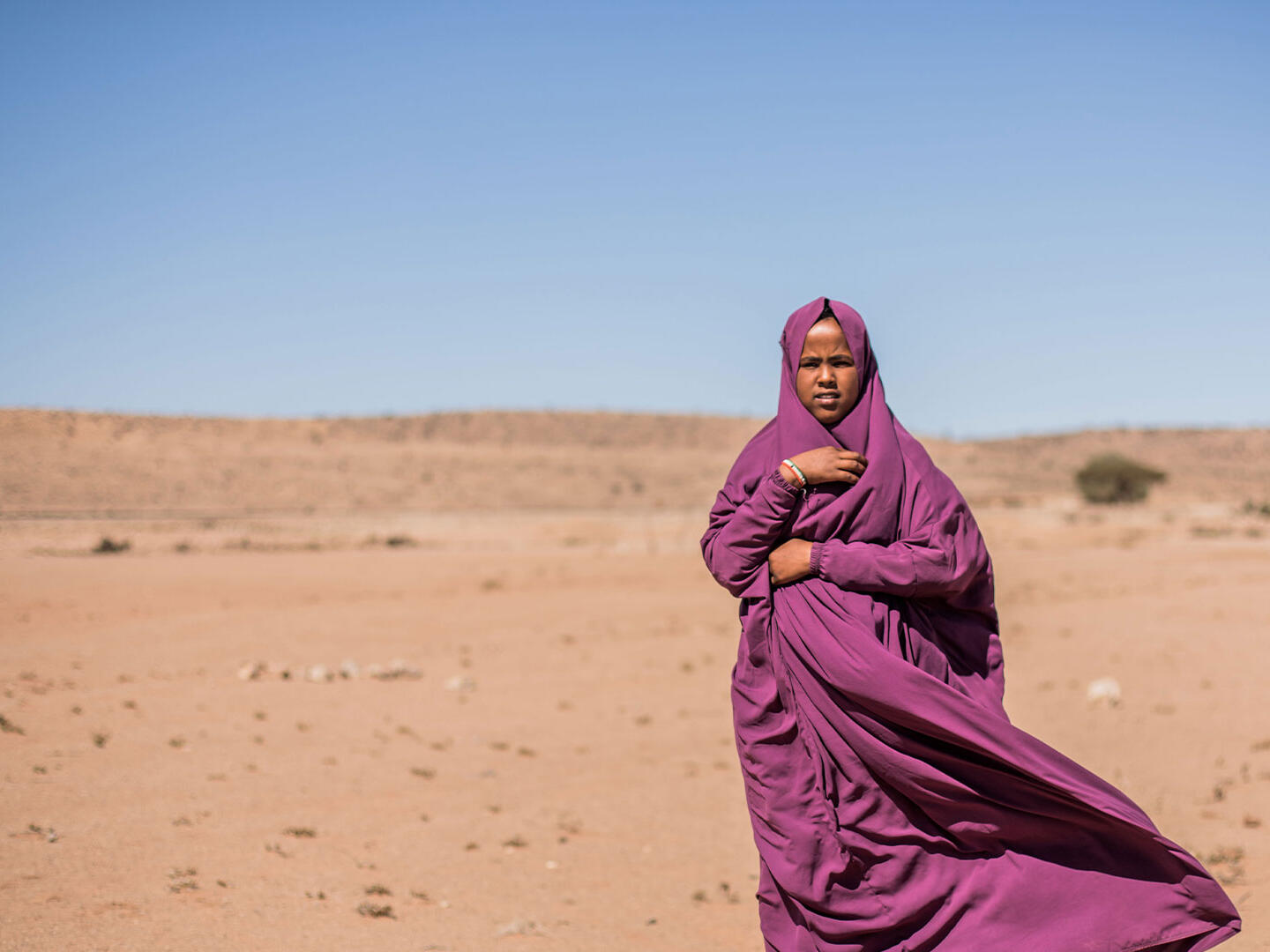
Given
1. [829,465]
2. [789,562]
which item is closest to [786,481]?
[829,465]

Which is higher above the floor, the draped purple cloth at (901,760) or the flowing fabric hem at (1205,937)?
the draped purple cloth at (901,760)

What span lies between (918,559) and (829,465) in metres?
0.40

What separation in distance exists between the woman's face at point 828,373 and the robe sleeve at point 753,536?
0.28 metres

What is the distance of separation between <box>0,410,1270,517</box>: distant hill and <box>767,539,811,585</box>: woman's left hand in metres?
31.0

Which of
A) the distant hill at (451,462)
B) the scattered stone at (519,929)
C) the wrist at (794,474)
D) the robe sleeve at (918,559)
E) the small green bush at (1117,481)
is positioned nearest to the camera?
the robe sleeve at (918,559)

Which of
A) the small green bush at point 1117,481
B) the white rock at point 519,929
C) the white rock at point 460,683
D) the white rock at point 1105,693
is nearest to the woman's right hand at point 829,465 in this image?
the white rock at point 519,929

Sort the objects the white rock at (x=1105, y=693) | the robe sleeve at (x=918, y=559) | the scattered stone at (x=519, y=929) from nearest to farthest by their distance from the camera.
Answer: the robe sleeve at (x=918, y=559), the scattered stone at (x=519, y=929), the white rock at (x=1105, y=693)

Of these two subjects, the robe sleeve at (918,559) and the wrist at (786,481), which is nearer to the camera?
the robe sleeve at (918,559)

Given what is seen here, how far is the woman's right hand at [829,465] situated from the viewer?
3338 mm

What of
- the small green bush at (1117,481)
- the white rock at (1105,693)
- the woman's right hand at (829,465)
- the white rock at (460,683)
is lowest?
the white rock at (460,683)

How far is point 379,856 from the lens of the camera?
23.2 ft

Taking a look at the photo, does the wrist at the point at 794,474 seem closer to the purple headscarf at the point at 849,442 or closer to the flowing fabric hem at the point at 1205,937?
the purple headscarf at the point at 849,442

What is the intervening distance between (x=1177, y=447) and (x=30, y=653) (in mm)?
103162

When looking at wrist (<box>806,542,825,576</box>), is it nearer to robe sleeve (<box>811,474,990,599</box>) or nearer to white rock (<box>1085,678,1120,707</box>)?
robe sleeve (<box>811,474,990,599</box>)
